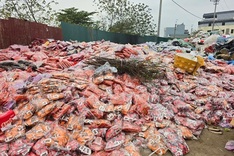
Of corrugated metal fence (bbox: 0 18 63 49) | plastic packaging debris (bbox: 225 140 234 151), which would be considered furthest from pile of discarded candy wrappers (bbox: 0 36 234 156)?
corrugated metal fence (bbox: 0 18 63 49)

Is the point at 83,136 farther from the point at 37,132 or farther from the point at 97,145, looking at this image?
the point at 37,132

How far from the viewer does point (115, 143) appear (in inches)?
89.9

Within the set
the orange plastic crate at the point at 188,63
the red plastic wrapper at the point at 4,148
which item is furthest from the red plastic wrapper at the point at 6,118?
the orange plastic crate at the point at 188,63

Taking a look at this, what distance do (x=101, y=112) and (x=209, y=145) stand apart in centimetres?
150

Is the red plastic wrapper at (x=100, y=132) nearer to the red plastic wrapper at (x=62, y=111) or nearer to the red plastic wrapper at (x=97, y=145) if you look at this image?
the red plastic wrapper at (x=97, y=145)

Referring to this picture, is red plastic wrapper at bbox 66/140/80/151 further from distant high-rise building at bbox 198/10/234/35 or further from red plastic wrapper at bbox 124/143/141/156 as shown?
distant high-rise building at bbox 198/10/234/35

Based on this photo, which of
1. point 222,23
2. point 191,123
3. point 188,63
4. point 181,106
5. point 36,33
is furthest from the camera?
point 222,23

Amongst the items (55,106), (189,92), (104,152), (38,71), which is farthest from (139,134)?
(38,71)

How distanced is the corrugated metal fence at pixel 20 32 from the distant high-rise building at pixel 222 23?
40.1 meters

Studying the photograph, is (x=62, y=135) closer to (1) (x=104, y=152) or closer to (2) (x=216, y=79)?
(1) (x=104, y=152)

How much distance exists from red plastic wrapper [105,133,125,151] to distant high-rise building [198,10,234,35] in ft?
145

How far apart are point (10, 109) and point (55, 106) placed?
655mm

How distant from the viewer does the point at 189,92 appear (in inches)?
158

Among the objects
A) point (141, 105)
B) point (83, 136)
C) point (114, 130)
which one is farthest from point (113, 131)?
point (141, 105)
